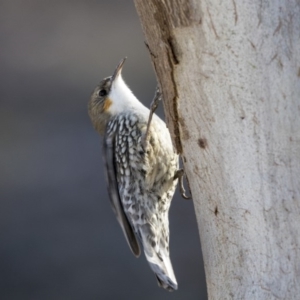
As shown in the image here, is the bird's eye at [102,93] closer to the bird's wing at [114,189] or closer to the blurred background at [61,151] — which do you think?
the bird's wing at [114,189]

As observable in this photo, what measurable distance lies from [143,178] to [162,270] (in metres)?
0.44

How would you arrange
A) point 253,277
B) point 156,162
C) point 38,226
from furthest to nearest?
point 38,226
point 156,162
point 253,277

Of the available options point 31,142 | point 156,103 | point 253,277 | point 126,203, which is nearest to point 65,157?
point 31,142

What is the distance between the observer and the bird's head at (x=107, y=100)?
425 centimetres

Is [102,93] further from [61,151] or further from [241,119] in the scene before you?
[61,151]

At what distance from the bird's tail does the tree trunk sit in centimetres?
95

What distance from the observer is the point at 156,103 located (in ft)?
11.5

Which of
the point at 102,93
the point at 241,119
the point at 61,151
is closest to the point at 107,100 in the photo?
the point at 102,93

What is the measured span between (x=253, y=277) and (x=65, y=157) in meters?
3.94

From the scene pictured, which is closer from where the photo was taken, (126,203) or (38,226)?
(126,203)

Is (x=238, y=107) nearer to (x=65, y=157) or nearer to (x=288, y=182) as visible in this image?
(x=288, y=182)

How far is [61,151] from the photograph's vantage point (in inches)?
259

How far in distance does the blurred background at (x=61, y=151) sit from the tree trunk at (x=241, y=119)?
11.2 ft

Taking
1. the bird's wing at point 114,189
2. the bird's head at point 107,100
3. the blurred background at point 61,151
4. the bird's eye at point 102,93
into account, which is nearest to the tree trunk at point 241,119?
the bird's wing at point 114,189
